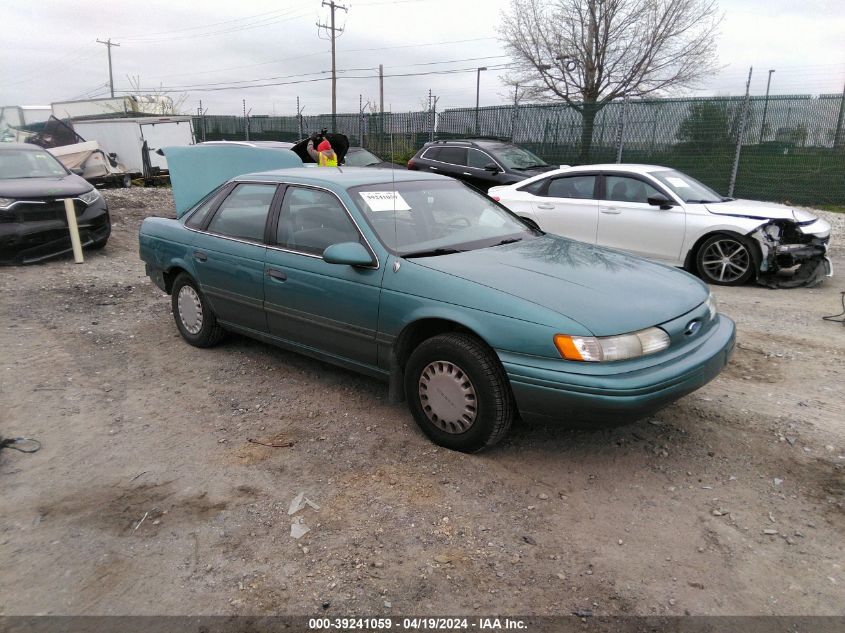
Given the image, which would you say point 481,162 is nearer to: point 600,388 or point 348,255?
point 348,255

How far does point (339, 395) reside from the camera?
14.6 ft

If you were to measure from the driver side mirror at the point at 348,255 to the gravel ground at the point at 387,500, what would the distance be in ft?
3.44

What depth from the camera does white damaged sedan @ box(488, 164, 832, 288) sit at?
7164 millimetres

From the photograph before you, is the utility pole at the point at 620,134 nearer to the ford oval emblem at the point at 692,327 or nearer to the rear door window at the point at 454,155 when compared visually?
the rear door window at the point at 454,155

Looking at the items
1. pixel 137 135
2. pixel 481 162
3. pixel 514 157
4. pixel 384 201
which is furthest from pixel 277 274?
pixel 137 135

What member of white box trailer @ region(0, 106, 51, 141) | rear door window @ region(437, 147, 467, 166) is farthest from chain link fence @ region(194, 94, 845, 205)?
white box trailer @ region(0, 106, 51, 141)

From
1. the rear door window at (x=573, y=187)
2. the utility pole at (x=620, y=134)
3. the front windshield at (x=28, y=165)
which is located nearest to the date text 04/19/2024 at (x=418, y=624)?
the rear door window at (x=573, y=187)

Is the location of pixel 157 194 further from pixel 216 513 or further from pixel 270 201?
pixel 216 513

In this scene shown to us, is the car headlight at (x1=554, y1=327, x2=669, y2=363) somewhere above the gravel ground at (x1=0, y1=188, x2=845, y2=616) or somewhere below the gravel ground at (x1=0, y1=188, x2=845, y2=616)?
above

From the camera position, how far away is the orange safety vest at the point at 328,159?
9.72m

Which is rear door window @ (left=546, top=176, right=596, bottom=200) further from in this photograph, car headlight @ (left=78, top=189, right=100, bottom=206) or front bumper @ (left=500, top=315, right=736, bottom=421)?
car headlight @ (left=78, top=189, right=100, bottom=206)

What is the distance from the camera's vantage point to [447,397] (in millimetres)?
3490

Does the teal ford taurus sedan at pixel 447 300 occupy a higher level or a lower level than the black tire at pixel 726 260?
higher

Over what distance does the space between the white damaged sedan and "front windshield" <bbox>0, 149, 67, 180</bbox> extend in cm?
730
